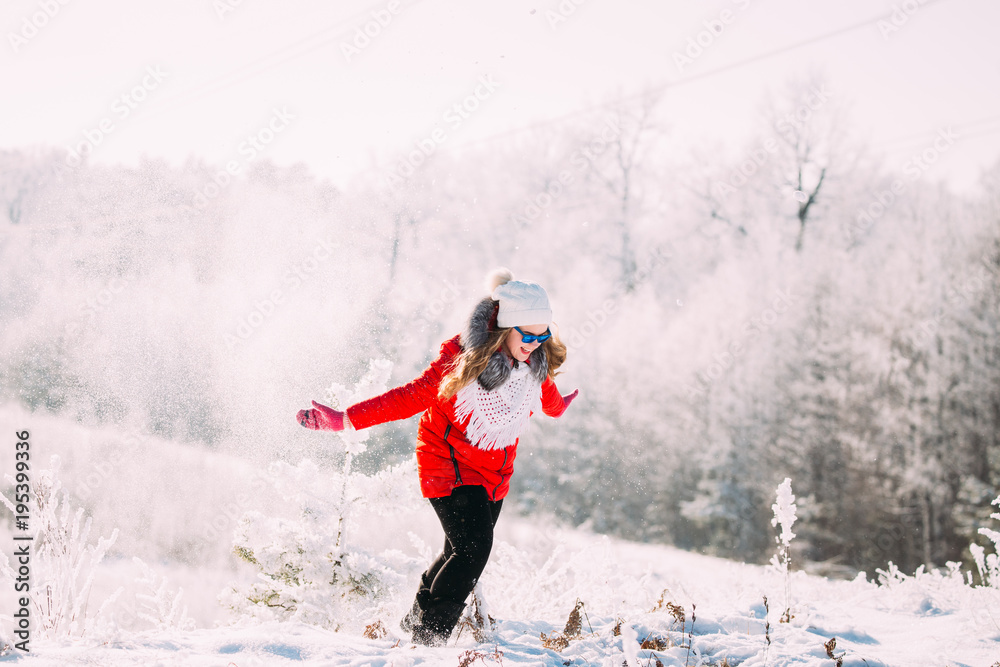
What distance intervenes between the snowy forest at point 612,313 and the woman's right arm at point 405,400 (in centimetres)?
453

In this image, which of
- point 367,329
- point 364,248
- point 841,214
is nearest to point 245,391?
point 367,329

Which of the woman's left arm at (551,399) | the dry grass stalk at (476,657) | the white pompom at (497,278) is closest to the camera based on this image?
the dry grass stalk at (476,657)

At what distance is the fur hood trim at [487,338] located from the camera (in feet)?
9.41

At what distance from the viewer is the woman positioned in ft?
9.20

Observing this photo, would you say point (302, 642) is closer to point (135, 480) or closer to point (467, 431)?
point (467, 431)

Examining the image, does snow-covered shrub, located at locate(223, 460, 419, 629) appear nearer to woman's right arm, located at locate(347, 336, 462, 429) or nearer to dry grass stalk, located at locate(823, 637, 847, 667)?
woman's right arm, located at locate(347, 336, 462, 429)

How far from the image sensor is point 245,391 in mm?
8570

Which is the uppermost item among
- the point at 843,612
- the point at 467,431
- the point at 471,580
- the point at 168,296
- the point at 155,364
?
the point at 168,296

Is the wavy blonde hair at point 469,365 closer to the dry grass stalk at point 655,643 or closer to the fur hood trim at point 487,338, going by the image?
the fur hood trim at point 487,338

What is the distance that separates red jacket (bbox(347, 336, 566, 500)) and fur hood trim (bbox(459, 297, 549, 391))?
0.29 ft

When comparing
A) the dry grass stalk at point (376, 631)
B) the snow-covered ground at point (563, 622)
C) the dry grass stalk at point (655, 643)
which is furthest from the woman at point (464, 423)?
the dry grass stalk at point (655, 643)

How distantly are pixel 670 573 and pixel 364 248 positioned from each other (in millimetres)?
8646

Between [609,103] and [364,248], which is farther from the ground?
[609,103]

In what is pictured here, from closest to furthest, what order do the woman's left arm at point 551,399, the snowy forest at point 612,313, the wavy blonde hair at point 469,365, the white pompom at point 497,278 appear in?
the wavy blonde hair at point 469,365 → the white pompom at point 497,278 → the woman's left arm at point 551,399 → the snowy forest at point 612,313
